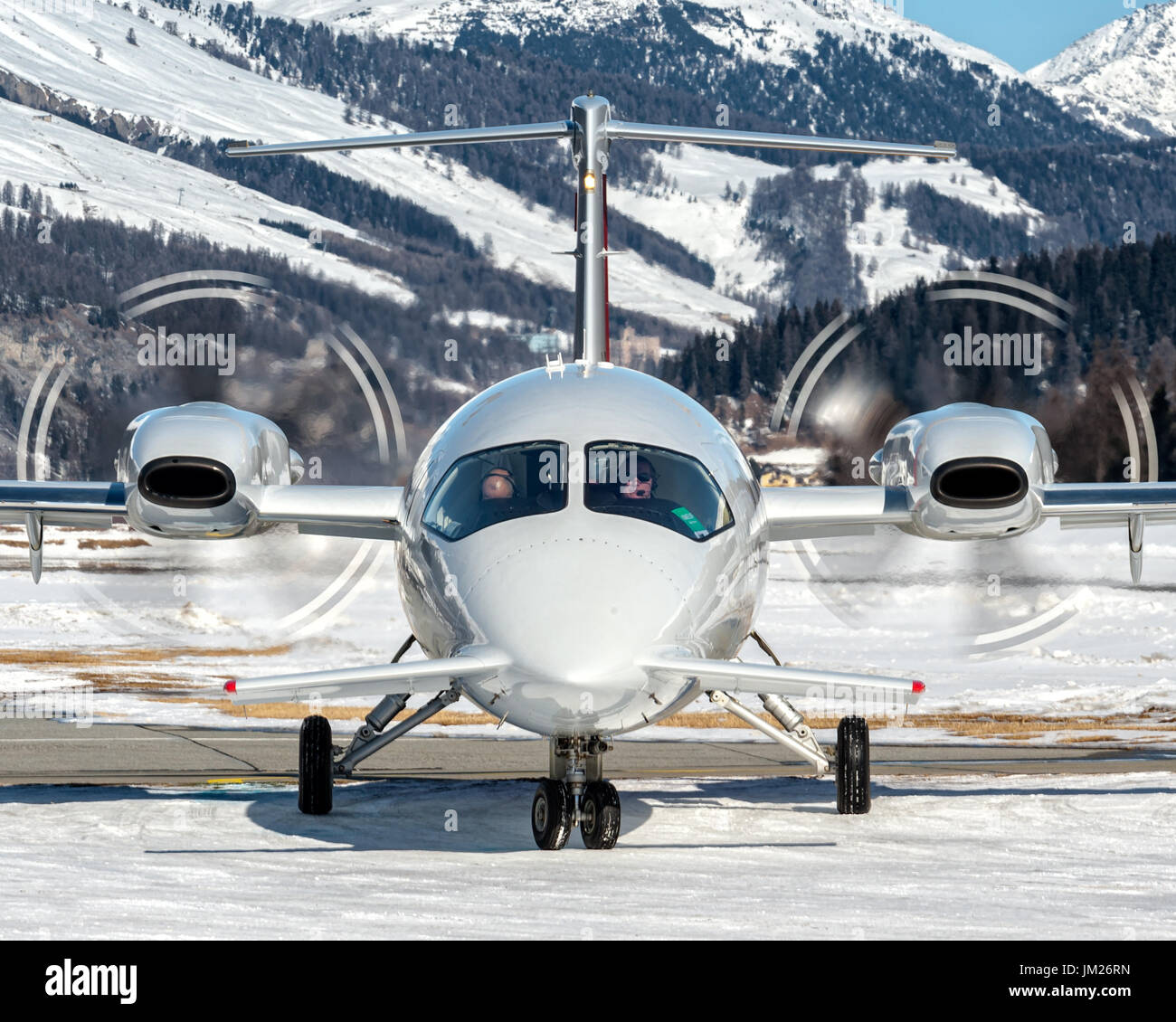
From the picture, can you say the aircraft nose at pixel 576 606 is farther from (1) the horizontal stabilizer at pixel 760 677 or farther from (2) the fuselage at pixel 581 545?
(1) the horizontal stabilizer at pixel 760 677

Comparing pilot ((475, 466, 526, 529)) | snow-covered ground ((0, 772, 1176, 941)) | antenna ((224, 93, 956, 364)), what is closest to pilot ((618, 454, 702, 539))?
pilot ((475, 466, 526, 529))

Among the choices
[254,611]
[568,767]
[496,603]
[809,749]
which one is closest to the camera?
[496,603]

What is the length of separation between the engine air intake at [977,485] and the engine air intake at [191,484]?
6.30 meters

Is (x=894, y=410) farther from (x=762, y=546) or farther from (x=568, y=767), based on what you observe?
(x=568, y=767)

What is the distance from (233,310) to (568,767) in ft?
46.3

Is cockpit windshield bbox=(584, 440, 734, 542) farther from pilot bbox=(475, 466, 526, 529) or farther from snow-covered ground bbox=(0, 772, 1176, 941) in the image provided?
snow-covered ground bbox=(0, 772, 1176, 941)

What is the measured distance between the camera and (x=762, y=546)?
14148 millimetres

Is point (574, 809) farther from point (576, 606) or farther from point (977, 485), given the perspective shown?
point (977, 485)

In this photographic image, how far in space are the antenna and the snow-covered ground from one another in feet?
16.0

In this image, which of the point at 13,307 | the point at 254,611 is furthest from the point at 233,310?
the point at 13,307

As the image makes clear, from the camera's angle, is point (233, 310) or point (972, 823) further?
point (233, 310)

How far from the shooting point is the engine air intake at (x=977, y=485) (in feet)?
51.1

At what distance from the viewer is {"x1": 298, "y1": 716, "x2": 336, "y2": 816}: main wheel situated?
49.6ft
